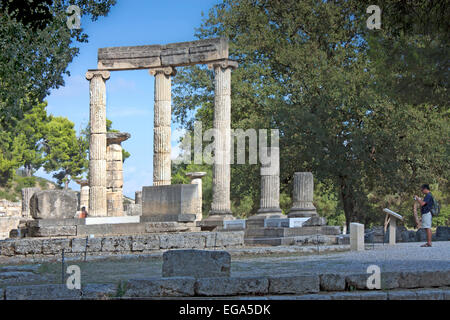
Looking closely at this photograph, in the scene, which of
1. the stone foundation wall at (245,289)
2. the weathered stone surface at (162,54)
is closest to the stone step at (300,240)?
the weathered stone surface at (162,54)

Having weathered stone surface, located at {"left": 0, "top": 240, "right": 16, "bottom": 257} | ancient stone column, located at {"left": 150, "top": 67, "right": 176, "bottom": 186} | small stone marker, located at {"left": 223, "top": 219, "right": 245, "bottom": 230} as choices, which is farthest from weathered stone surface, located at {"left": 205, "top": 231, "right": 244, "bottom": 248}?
ancient stone column, located at {"left": 150, "top": 67, "right": 176, "bottom": 186}

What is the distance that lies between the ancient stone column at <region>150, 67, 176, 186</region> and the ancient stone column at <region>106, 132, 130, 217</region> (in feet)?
8.51

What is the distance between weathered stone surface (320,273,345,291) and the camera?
8.54 m

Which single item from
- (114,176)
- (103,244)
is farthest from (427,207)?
(114,176)

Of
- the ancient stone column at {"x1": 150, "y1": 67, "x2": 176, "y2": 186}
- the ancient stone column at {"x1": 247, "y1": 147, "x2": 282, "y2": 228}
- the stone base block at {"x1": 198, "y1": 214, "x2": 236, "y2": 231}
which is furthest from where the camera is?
the ancient stone column at {"x1": 150, "y1": 67, "x2": 176, "y2": 186}

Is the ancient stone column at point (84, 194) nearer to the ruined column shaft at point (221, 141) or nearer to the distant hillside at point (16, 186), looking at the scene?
the ruined column shaft at point (221, 141)

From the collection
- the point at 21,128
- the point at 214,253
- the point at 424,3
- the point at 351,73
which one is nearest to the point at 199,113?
the point at 351,73

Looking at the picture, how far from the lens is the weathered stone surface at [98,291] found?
7.98m

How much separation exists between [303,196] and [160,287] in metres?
16.9

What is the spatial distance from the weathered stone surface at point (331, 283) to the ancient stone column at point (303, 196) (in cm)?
1582

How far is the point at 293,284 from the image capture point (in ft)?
27.3

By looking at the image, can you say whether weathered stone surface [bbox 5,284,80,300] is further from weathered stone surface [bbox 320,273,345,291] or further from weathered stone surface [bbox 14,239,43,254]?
weathered stone surface [bbox 14,239,43,254]

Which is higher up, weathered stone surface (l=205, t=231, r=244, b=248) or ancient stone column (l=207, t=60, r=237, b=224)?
ancient stone column (l=207, t=60, r=237, b=224)

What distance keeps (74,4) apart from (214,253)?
1513 centimetres
